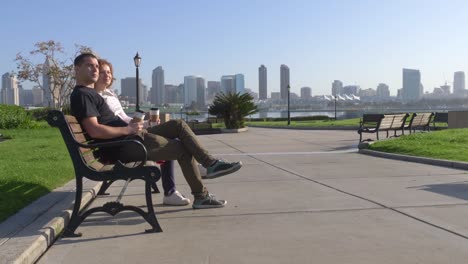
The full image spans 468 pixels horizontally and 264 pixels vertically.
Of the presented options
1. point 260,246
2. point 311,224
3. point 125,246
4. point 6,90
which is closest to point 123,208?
point 125,246

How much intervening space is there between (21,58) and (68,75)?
15.9 feet

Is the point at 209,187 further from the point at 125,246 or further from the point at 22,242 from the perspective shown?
the point at 22,242

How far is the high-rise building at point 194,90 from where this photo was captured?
378 ft

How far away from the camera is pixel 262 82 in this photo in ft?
564

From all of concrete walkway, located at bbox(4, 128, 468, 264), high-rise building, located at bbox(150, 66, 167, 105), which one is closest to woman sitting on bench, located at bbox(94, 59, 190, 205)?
concrete walkway, located at bbox(4, 128, 468, 264)

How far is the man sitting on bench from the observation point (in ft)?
16.8

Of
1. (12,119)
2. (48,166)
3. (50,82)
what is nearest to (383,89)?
(50,82)

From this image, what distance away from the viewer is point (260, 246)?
4375 mm

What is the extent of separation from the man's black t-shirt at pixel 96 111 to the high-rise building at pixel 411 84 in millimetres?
131724

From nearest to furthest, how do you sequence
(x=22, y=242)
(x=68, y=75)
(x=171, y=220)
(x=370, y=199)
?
(x=22, y=242) → (x=171, y=220) → (x=370, y=199) → (x=68, y=75)

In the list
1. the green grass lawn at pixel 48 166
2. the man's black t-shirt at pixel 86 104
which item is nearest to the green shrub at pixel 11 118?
the green grass lawn at pixel 48 166

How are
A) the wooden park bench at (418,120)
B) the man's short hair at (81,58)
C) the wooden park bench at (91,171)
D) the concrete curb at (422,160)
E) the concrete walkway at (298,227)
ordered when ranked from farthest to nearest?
the wooden park bench at (418,120)
the concrete curb at (422,160)
the man's short hair at (81,58)
the wooden park bench at (91,171)
the concrete walkway at (298,227)

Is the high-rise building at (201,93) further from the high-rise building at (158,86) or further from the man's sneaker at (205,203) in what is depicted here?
the man's sneaker at (205,203)

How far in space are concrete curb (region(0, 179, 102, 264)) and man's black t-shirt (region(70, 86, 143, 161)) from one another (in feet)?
2.49
